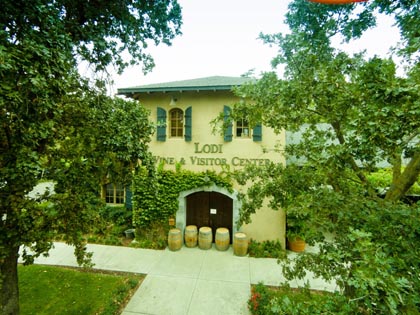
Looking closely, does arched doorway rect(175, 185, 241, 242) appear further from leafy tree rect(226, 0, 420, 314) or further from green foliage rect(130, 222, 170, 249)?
leafy tree rect(226, 0, 420, 314)

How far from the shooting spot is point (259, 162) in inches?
309

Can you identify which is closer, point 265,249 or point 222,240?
point 265,249

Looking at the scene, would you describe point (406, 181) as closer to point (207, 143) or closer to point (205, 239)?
point (207, 143)

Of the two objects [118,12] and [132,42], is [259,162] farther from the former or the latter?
[118,12]

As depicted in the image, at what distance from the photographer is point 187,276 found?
20.5 ft

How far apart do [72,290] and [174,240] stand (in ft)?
10.7

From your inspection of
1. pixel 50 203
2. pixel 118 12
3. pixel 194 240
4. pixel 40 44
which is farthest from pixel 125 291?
pixel 118 12

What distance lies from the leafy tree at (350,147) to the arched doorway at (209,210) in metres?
4.18

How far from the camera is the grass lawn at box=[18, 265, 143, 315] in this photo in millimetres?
4922

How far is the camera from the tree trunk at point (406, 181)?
10.2 feet

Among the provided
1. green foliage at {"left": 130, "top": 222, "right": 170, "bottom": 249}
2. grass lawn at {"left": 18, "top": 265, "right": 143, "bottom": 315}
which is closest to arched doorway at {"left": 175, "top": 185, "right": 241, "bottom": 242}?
green foliage at {"left": 130, "top": 222, "right": 170, "bottom": 249}

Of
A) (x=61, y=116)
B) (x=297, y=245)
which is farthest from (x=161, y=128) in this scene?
(x=297, y=245)

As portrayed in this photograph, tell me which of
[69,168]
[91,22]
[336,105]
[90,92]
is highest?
[91,22]

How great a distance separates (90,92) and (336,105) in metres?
4.12
